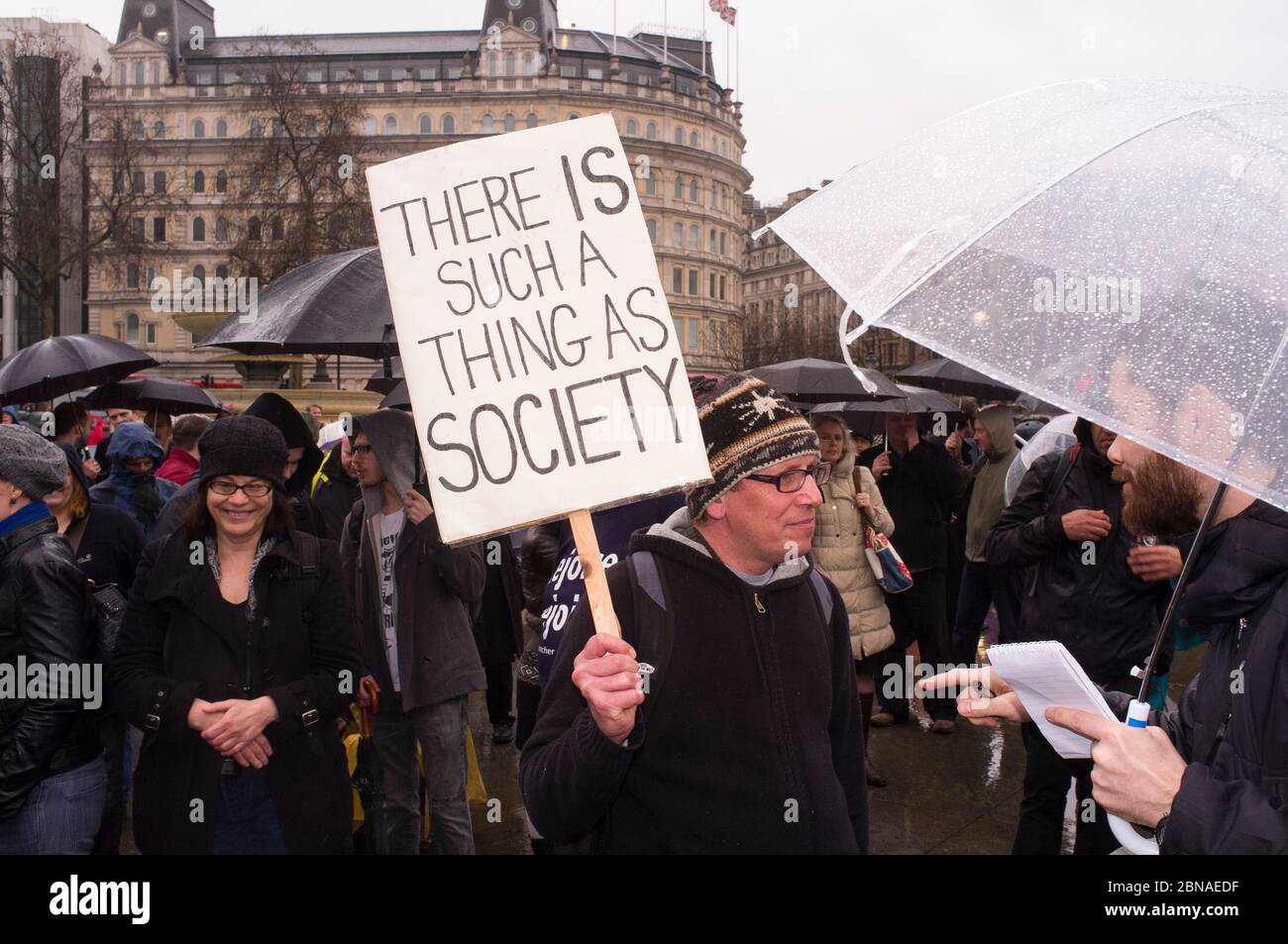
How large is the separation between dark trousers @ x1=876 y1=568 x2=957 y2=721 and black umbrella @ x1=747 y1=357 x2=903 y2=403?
1.21 metres

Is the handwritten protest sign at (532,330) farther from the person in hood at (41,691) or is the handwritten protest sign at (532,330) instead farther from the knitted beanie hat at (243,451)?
Result: the person in hood at (41,691)

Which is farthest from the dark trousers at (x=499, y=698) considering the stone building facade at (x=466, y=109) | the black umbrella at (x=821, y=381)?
the stone building facade at (x=466, y=109)

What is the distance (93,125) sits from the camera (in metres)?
35.5

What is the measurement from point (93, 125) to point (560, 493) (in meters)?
39.9

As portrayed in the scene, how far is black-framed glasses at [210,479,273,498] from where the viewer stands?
3102mm

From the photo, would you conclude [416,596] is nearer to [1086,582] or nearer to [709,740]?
[709,740]

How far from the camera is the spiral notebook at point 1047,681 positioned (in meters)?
1.83

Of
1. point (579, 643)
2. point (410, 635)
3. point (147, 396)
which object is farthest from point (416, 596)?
point (147, 396)

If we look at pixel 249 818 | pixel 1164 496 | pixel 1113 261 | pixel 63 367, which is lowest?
pixel 249 818

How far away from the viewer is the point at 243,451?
3115mm

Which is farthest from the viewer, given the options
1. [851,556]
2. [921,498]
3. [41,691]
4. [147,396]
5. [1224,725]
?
[147,396]

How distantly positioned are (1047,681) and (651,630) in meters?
0.74

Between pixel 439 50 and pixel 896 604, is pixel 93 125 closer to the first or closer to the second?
pixel 896 604
